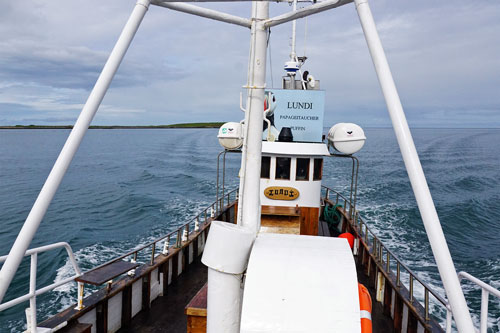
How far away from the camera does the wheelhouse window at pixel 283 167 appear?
1234cm

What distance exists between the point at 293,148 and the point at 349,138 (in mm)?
2023

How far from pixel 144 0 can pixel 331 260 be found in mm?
3518

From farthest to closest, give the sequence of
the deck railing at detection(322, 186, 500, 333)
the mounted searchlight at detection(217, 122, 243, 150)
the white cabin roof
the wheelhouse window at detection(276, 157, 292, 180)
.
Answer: the wheelhouse window at detection(276, 157, 292, 180), the white cabin roof, the mounted searchlight at detection(217, 122, 243, 150), the deck railing at detection(322, 186, 500, 333)

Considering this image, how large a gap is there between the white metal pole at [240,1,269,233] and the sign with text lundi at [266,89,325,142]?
807 cm

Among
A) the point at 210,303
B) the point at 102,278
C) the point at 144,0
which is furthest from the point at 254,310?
the point at 102,278

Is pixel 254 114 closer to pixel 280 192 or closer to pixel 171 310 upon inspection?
pixel 171 310

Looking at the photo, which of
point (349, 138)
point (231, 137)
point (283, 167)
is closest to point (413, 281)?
point (349, 138)

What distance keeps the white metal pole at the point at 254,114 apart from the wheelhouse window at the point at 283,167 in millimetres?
7881

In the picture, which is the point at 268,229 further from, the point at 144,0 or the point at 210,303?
the point at 144,0

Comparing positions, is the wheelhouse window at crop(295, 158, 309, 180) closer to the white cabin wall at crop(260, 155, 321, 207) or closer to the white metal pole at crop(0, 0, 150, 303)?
the white cabin wall at crop(260, 155, 321, 207)

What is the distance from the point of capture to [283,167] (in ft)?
40.6

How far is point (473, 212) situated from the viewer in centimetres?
2606

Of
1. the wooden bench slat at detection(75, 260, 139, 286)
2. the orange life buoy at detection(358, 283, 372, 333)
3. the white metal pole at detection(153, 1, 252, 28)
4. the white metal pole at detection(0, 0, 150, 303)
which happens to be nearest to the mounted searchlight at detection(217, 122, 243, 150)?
the wooden bench slat at detection(75, 260, 139, 286)

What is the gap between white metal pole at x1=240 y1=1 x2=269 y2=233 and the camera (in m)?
4.43
